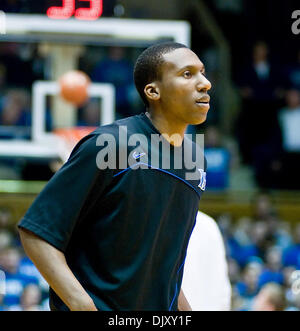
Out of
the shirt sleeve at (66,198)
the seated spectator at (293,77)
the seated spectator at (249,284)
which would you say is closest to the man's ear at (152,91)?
the shirt sleeve at (66,198)

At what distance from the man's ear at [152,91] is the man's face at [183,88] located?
16mm

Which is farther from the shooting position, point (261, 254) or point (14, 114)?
point (14, 114)

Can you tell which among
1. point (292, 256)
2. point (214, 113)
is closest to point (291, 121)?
point (214, 113)

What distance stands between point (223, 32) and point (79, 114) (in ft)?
14.5

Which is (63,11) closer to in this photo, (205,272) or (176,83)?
(205,272)

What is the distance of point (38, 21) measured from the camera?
8172 mm

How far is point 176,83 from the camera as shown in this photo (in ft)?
9.10

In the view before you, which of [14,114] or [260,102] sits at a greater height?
[260,102]

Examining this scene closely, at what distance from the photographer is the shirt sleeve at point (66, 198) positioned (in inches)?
97.8

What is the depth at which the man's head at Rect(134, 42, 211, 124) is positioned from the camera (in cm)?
276

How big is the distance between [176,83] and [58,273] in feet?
2.67

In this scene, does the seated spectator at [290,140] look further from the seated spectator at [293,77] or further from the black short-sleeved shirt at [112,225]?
the black short-sleeved shirt at [112,225]

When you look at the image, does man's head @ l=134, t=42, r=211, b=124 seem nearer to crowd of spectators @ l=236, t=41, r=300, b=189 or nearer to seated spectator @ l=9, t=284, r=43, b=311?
seated spectator @ l=9, t=284, r=43, b=311
